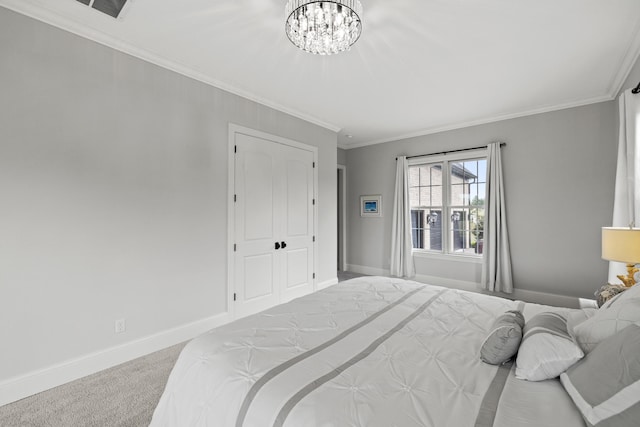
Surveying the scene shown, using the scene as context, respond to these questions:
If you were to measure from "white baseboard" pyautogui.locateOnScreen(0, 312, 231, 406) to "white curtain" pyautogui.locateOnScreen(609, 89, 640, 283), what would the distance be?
4139mm

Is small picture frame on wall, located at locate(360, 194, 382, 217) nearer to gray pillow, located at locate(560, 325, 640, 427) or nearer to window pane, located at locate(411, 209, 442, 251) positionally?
window pane, located at locate(411, 209, 442, 251)

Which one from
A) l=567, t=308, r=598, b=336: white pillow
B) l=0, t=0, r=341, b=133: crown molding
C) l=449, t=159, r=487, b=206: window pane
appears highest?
l=0, t=0, r=341, b=133: crown molding

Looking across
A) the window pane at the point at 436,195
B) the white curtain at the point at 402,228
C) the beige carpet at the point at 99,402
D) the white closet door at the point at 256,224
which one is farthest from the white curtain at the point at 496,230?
the beige carpet at the point at 99,402

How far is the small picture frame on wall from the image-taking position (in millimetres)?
5465

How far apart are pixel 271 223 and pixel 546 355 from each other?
3.00m

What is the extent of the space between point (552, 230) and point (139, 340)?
195 inches

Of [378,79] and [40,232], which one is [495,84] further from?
[40,232]

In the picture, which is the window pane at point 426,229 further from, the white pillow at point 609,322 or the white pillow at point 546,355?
the white pillow at point 546,355

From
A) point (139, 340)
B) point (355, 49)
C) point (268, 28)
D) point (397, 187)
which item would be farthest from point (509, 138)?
point (139, 340)

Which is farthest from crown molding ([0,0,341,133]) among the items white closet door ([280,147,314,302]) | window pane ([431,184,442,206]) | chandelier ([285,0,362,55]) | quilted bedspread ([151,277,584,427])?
window pane ([431,184,442,206])

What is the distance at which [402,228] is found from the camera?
5.06 metres

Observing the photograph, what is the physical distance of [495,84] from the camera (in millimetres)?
3131

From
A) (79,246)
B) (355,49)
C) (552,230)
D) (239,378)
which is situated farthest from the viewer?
(552,230)

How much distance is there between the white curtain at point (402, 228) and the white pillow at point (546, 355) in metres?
3.87
